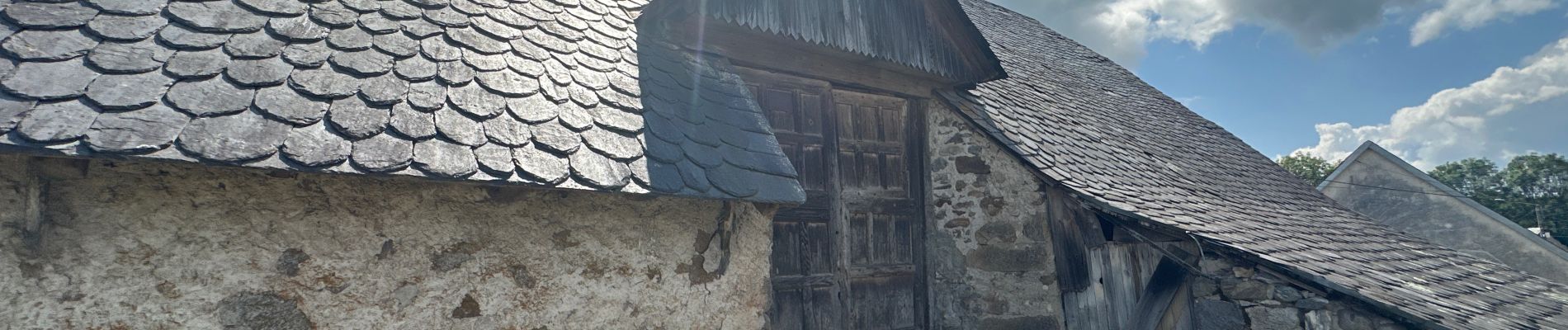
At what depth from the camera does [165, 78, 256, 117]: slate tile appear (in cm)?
199

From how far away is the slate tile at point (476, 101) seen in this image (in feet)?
8.07

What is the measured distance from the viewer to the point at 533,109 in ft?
8.54

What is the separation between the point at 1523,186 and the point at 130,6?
42.5 m

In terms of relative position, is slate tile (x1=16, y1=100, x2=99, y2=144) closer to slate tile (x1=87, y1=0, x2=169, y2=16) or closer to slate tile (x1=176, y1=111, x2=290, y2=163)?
slate tile (x1=176, y1=111, x2=290, y2=163)

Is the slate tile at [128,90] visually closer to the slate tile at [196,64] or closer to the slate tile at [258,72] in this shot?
the slate tile at [196,64]

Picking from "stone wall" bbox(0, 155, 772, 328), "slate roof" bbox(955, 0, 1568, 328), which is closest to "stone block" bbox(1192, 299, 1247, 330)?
"slate roof" bbox(955, 0, 1568, 328)

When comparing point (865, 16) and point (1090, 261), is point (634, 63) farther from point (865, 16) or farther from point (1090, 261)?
point (1090, 261)

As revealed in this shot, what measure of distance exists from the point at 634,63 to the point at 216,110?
1.57m

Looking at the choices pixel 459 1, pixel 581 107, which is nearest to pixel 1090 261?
pixel 581 107

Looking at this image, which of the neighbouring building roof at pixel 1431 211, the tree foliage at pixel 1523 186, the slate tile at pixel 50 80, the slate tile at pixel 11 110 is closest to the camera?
the slate tile at pixel 11 110

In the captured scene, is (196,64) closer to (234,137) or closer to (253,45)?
(253,45)

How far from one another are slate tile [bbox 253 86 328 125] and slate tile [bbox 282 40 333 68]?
6.3 inches

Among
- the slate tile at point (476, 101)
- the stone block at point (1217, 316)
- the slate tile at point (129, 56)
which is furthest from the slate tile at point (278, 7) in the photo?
the stone block at point (1217, 316)

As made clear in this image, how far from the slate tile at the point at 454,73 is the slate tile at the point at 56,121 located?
0.90 metres
